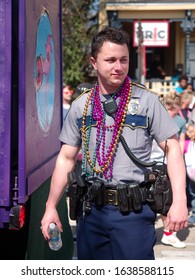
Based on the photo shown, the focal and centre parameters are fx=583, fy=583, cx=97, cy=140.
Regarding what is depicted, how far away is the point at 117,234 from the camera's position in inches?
134

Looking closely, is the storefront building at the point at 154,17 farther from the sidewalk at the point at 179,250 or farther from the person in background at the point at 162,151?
the sidewalk at the point at 179,250

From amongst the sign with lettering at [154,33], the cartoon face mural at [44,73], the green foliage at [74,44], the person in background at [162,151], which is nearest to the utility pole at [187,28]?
the sign with lettering at [154,33]

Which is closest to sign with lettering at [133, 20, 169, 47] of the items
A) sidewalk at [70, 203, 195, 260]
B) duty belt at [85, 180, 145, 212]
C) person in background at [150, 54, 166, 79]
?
person in background at [150, 54, 166, 79]

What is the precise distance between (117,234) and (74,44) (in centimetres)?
1601

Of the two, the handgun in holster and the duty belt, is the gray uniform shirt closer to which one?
the duty belt

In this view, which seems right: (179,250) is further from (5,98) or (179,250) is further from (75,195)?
(5,98)

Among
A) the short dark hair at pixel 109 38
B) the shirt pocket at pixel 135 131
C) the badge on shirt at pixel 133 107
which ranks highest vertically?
the short dark hair at pixel 109 38

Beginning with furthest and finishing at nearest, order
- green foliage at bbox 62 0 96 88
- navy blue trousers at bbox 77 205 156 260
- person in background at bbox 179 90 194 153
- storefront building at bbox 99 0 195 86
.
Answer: storefront building at bbox 99 0 195 86 → green foliage at bbox 62 0 96 88 → person in background at bbox 179 90 194 153 → navy blue trousers at bbox 77 205 156 260

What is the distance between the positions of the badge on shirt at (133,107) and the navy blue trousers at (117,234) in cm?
56

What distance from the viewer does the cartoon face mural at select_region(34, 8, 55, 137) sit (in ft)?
13.2

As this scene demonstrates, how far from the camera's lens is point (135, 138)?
11.2 ft

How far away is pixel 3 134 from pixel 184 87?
498 inches

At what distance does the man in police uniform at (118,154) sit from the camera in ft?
11.1

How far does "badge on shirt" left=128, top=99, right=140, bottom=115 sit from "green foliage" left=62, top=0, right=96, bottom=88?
603 inches
